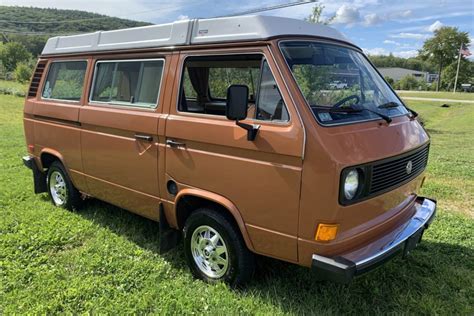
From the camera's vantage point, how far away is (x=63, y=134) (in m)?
5.19

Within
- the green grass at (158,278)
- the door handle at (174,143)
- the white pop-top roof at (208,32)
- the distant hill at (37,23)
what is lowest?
the green grass at (158,278)

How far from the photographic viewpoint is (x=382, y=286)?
374 centimetres

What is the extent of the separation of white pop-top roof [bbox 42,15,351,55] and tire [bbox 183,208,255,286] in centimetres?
157

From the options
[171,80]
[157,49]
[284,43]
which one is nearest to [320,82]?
[284,43]

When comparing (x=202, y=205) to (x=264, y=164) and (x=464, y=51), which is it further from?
(x=464, y=51)

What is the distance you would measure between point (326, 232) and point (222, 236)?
3.42 feet

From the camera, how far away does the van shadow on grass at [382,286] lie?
344 centimetres

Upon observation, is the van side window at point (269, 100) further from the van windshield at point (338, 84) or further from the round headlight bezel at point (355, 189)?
the round headlight bezel at point (355, 189)

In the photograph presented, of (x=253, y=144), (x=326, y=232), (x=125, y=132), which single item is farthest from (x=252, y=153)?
(x=125, y=132)

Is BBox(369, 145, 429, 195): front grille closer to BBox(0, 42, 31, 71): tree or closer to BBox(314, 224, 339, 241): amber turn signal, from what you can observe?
BBox(314, 224, 339, 241): amber turn signal

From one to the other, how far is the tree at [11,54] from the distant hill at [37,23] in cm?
195

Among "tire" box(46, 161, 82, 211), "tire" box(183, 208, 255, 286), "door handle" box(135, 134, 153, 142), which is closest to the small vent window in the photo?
"tire" box(46, 161, 82, 211)

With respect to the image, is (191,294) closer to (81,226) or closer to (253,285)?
(253,285)

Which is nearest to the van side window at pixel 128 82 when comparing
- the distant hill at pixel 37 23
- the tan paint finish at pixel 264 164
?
the tan paint finish at pixel 264 164
